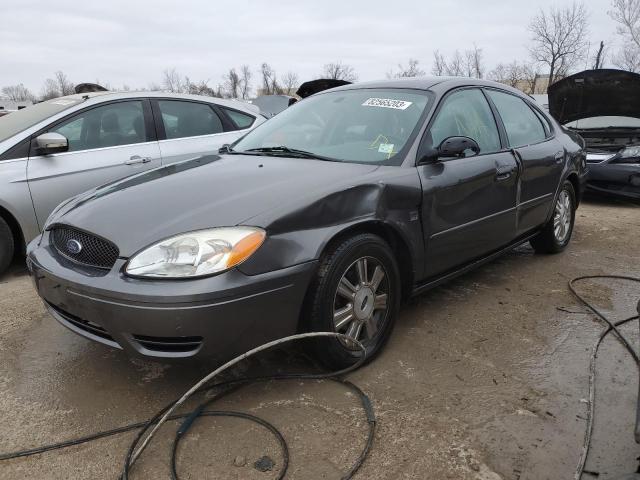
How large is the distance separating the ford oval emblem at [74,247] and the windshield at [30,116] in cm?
234

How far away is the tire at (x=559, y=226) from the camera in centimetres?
463

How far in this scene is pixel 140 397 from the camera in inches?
99.7

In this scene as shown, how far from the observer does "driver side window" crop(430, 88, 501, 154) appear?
3.29 metres

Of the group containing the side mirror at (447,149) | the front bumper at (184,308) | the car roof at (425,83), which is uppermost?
the car roof at (425,83)

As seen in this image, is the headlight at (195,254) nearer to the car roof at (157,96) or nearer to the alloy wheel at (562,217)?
the car roof at (157,96)

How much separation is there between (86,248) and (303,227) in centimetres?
100

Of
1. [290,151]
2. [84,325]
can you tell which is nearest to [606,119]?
[290,151]

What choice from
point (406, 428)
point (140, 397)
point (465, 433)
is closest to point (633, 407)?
point (465, 433)

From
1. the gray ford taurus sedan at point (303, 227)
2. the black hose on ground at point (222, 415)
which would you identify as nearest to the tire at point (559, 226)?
the gray ford taurus sedan at point (303, 227)

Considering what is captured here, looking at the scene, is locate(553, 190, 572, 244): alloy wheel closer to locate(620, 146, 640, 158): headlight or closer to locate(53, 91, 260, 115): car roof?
locate(620, 146, 640, 158): headlight

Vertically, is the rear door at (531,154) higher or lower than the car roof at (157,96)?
lower

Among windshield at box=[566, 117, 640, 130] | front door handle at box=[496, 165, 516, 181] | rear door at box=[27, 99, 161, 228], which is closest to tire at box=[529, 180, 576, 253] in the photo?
front door handle at box=[496, 165, 516, 181]

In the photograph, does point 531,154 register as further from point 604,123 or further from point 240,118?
point 604,123

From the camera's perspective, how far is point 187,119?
207 inches
